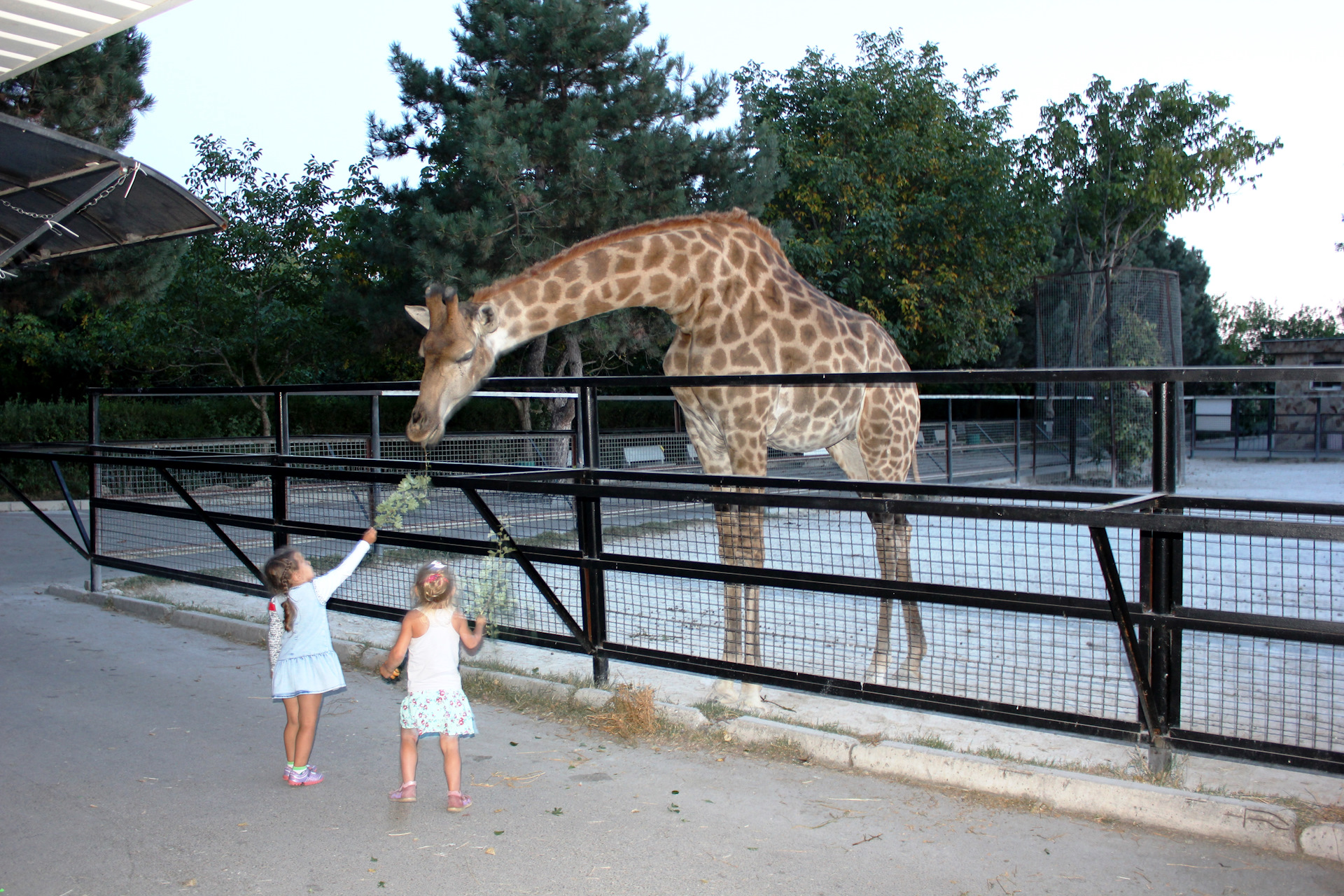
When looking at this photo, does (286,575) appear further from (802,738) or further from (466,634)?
(802,738)

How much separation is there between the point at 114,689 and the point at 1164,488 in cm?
524

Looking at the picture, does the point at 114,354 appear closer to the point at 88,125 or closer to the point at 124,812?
the point at 88,125

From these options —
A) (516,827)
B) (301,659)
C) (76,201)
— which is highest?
(76,201)

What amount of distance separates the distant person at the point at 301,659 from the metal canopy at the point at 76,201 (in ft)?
9.48

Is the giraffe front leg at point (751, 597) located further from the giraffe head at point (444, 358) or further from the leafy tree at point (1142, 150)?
the leafy tree at point (1142, 150)

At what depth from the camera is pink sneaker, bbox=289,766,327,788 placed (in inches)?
157

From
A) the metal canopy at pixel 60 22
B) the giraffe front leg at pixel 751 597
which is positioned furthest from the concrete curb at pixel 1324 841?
the metal canopy at pixel 60 22

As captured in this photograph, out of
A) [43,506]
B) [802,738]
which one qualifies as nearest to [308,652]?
[802,738]

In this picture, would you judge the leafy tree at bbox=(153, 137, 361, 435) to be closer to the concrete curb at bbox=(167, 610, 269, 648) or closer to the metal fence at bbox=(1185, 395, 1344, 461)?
the concrete curb at bbox=(167, 610, 269, 648)

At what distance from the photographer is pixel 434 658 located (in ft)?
12.5

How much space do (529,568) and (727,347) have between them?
156cm

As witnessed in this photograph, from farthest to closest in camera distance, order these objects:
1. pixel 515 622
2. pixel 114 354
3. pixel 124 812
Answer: pixel 114 354, pixel 515 622, pixel 124 812

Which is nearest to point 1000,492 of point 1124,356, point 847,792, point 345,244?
point 847,792

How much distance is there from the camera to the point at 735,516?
5.08 meters
